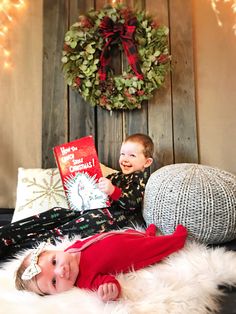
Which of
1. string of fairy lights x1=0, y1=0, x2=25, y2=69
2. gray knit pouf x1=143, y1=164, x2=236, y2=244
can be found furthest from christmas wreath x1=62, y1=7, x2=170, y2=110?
gray knit pouf x1=143, y1=164, x2=236, y2=244

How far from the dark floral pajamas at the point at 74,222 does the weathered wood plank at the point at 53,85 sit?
61 centimetres

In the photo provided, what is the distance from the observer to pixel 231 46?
73.8 inches

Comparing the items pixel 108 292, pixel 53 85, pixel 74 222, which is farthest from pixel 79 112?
pixel 108 292

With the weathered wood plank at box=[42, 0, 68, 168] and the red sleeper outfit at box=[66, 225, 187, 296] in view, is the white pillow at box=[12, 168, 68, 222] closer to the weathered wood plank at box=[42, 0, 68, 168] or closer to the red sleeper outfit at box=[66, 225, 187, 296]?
the weathered wood plank at box=[42, 0, 68, 168]

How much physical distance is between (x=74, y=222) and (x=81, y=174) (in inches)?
8.1

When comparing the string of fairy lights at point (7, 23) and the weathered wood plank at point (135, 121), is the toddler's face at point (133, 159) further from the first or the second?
the string of fairy lights at point (7, 23)

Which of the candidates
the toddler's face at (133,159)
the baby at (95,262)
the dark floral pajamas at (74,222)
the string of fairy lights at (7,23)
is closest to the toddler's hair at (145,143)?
the toddler's face at (133,159)

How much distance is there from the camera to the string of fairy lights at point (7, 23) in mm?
1924

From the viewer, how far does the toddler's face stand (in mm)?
→ 1484

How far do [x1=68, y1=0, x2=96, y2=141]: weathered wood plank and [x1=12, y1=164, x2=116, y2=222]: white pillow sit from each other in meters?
0.38

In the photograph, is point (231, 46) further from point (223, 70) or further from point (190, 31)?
point (190, 31)

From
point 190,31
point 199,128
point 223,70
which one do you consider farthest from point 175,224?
point 190,31

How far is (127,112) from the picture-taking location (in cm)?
186

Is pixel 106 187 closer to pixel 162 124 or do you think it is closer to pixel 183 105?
pixel 162 124
